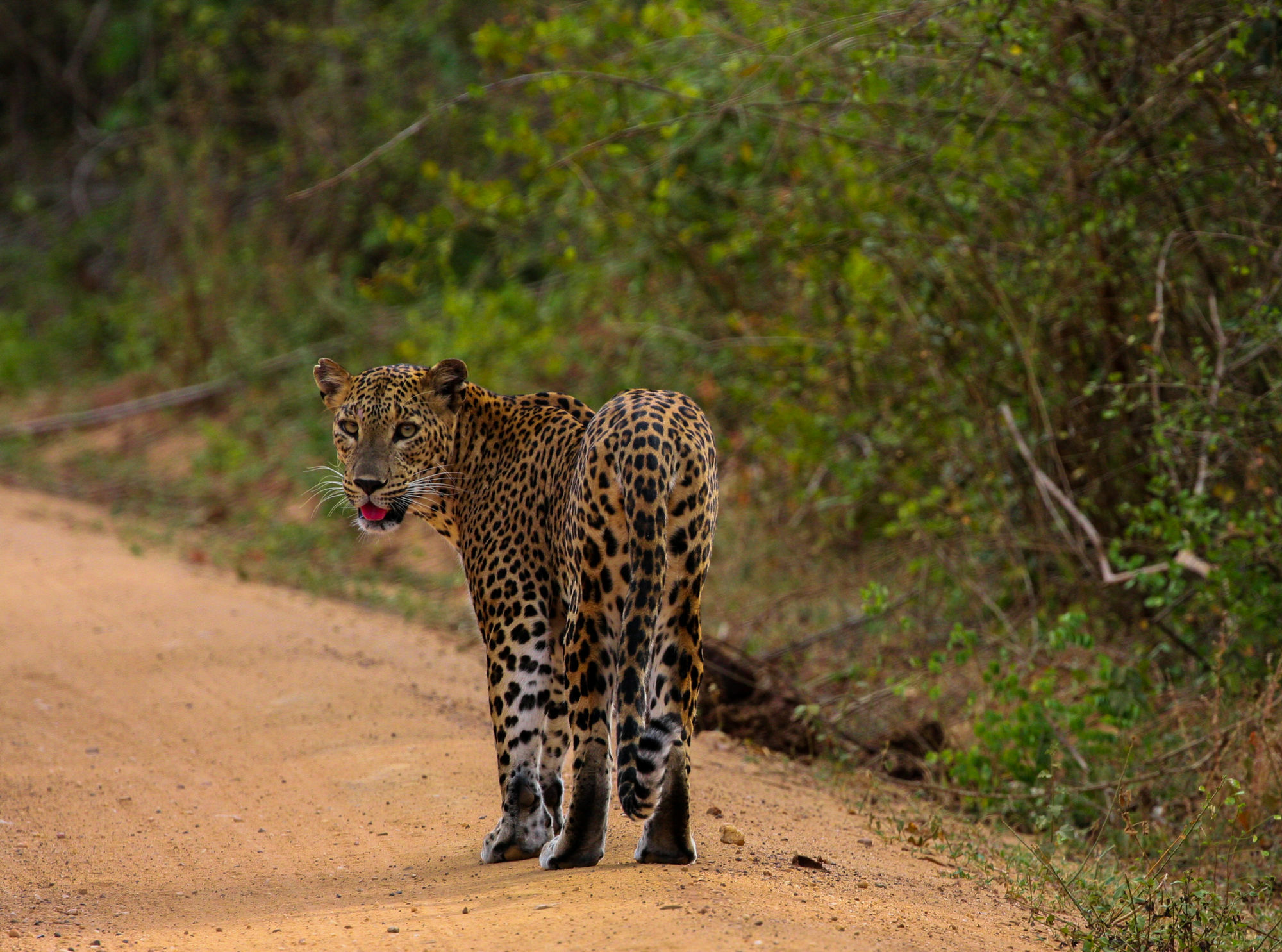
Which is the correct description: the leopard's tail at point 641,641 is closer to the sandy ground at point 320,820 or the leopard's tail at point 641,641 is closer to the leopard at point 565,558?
the leopard at point 565,558

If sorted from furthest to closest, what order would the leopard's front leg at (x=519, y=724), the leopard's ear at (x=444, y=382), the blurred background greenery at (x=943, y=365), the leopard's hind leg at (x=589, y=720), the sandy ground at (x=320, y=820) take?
1. the blurred background greenery at (x=943, y=365)
2. the leopard's ear at (x=444, y=382)
3. the leopard's front leg at (x=519, y=724)
4. the leopard's hind leg at (x=589, y=720)
5. the sandy ground at (x=320, y=820)

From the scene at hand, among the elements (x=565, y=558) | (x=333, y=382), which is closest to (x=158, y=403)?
(x=333, y=382)

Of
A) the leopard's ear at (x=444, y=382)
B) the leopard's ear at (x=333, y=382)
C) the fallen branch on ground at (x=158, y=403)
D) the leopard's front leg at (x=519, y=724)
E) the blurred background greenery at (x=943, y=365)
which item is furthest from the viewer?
the fallen branch on ground at (x=158, y=403)

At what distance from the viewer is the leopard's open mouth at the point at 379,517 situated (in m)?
4.99

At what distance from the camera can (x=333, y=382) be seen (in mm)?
5344

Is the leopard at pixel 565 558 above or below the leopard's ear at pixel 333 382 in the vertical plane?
below

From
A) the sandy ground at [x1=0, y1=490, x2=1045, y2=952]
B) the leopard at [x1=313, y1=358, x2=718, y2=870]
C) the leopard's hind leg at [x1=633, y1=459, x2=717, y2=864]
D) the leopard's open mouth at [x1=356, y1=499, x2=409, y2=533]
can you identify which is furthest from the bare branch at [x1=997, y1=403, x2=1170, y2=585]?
the leopard's open mouth at [x1=356, y1=499, x2=409, y2=533]

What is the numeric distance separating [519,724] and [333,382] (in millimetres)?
1530

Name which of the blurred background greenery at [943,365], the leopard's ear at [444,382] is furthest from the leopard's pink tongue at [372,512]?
the blurred background greenery at [943,365]

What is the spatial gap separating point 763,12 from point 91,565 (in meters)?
5.82

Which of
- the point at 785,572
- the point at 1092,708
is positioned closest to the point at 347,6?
the point at 785,572

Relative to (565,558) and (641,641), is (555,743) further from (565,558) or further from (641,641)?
(641,641)

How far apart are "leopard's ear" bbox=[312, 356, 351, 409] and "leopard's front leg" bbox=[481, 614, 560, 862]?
1.16 meters

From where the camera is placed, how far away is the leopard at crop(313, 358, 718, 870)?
419 centimetres
